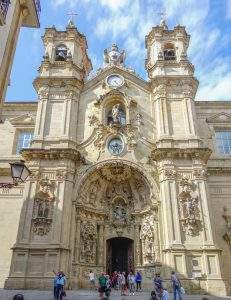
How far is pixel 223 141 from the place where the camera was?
24.8 metres

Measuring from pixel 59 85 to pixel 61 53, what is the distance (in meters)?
→ 3.88

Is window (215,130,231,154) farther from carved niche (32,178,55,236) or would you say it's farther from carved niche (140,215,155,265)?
carved niche (32,178,55,236)

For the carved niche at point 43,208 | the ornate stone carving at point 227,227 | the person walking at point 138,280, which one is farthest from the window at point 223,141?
the carved niche at point 43,208

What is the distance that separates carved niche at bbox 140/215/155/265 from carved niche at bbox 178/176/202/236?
2074mm

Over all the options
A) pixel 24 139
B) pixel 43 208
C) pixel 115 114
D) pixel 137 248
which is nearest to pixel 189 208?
pixel 137 248

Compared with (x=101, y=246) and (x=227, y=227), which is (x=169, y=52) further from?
(x=101, y=246)

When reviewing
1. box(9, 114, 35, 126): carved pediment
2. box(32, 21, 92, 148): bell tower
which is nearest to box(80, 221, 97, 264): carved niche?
box(32, 21, 92, 148): bell tower

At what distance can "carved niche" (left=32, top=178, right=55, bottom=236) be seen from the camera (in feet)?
62.1

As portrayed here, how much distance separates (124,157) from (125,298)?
9.33 meters

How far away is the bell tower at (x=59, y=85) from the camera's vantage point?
22500mm

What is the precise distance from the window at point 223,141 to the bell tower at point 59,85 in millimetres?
10594

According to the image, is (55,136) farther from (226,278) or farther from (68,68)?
(226,278)

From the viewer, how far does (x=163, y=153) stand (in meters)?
21.0

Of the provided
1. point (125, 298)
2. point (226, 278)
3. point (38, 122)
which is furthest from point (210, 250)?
point (38, 122)
